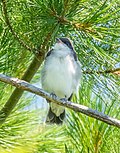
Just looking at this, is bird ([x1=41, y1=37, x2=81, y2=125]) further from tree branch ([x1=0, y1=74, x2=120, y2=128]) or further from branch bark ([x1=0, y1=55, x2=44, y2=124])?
tree branch ([x1=0, y1=74, x2=120, y2=128])

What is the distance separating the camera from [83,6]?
3.76ft

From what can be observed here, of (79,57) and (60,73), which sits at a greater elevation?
(79,57)

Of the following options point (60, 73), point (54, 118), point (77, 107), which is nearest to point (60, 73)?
point (60, 73)

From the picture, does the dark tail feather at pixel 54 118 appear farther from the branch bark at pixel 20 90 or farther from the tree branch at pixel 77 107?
the tree branch at pixel 77 107

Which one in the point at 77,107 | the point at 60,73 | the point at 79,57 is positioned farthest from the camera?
the point at 60,73

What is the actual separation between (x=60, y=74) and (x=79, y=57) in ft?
1.28

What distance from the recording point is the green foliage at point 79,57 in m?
1.08

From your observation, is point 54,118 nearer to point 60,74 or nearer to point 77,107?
point 60,74

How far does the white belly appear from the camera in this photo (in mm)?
1646

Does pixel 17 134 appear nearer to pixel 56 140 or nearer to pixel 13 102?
pixel 56 140

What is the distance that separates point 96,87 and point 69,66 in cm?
33

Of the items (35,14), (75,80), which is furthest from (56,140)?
(35,14)

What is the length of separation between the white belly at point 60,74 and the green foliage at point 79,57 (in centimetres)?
5

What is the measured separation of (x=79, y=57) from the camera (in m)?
1.28
